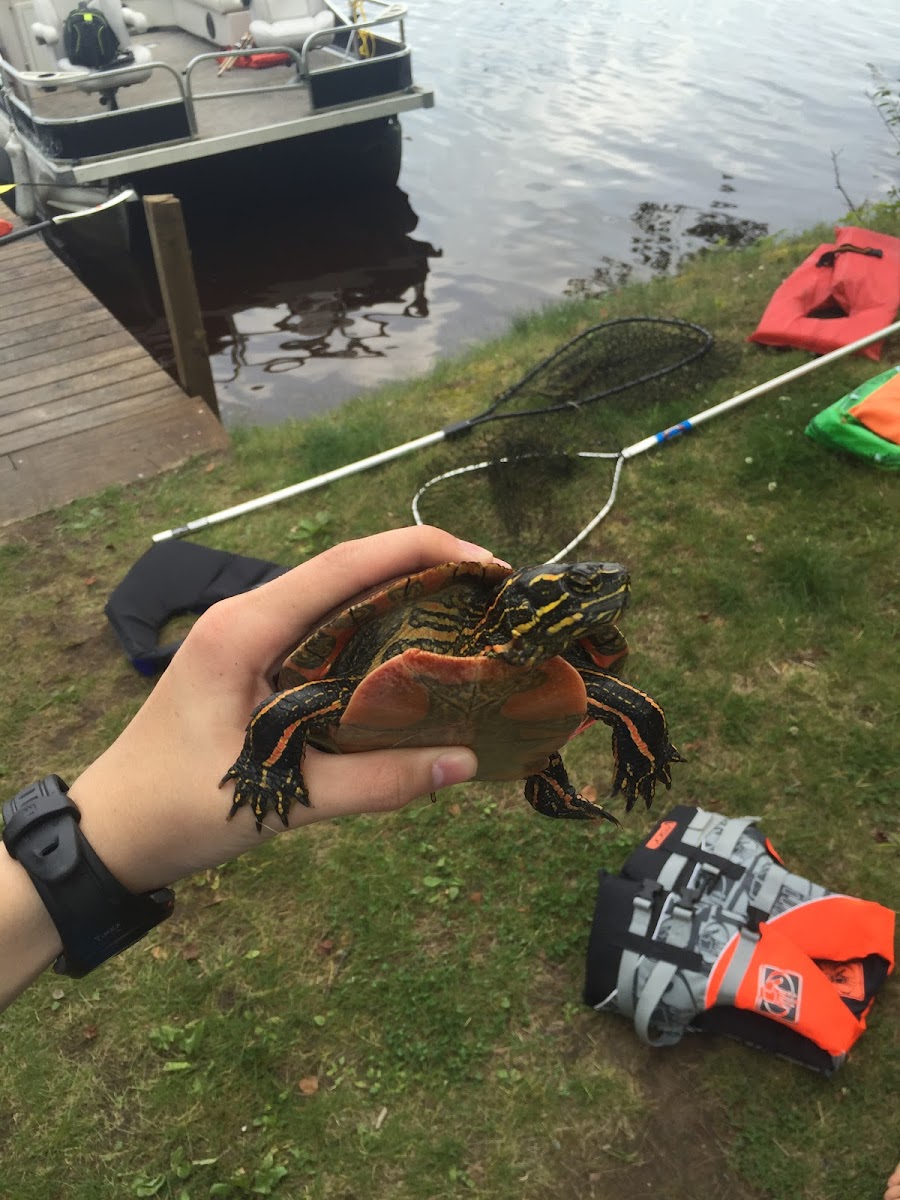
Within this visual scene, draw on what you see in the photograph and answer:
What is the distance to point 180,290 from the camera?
24.9ft

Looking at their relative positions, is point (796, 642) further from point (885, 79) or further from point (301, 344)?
point (885, 79)

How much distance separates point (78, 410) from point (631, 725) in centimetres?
669

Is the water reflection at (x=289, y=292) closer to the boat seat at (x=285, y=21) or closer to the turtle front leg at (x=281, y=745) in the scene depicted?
the boat seat at (x=285, y=21)

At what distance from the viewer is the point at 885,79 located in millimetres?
16891

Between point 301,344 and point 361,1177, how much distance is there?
33.6 ft

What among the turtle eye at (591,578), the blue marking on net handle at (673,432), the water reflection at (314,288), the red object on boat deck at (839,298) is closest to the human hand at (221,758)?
the turtle eye at (591,578)

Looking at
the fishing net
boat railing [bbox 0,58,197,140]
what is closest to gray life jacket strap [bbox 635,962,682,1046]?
the fishing net

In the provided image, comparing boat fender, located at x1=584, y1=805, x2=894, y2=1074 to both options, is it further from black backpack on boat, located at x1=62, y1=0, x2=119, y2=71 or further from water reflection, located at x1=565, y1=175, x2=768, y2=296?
black backpack on boat, located at x1=62, y1=0, x2=119, y2=71

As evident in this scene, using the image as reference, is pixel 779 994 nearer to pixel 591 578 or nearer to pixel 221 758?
pixel 591 578

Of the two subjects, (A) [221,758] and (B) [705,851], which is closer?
(A) [221,758]

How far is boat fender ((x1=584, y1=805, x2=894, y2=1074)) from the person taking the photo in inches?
136

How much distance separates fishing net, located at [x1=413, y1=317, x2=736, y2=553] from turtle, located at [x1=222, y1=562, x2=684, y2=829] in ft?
10.6

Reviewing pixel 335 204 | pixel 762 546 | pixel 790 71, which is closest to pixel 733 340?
pixel 762 546

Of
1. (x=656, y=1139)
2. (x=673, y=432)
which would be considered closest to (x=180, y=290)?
(x=673, y=432)
